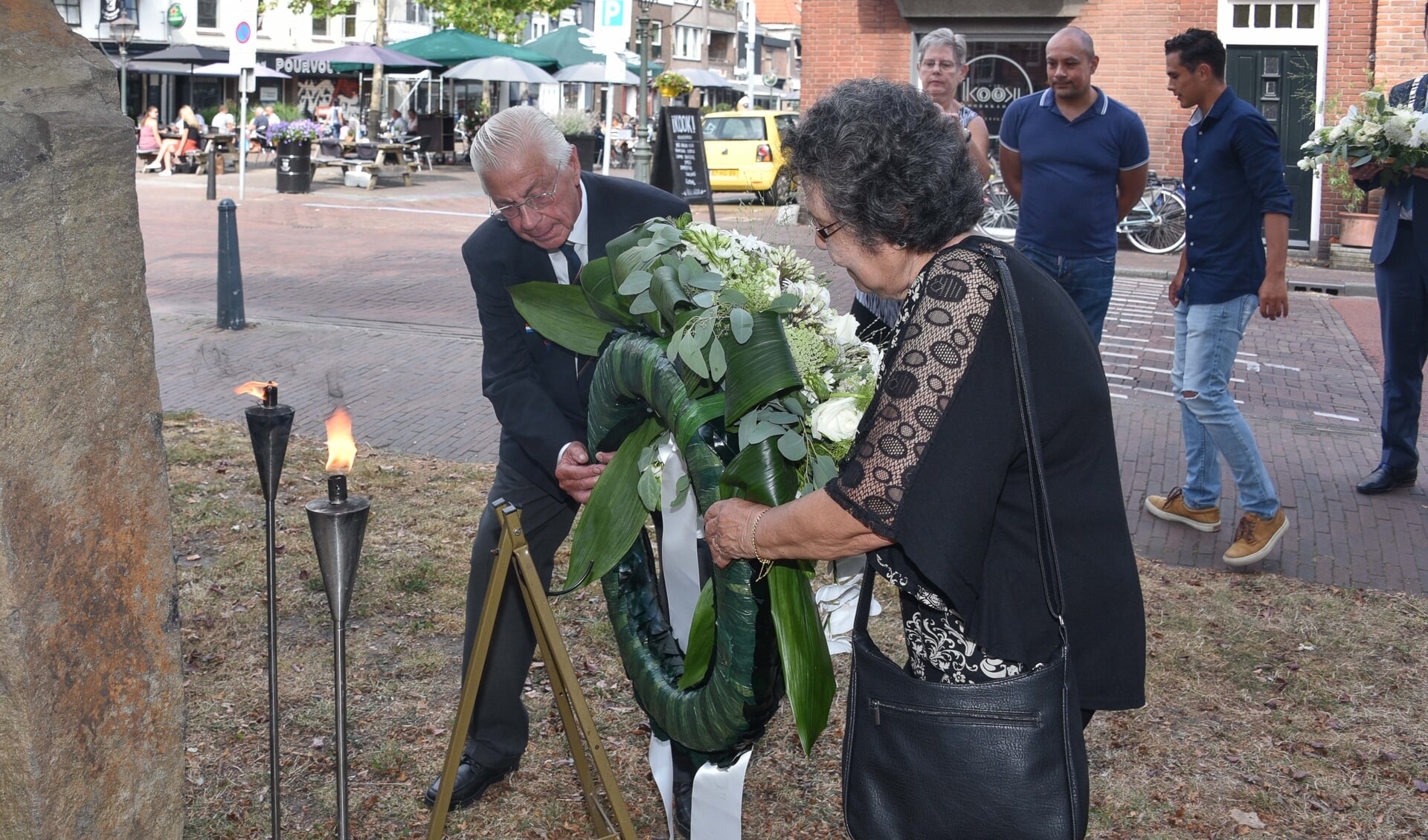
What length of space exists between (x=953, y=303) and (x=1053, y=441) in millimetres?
301

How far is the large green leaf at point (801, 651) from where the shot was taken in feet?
8.07

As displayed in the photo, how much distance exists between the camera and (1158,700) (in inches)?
174

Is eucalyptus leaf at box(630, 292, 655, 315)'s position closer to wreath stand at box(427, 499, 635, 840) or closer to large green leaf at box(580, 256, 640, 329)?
large green leaf at box(580, 256, 640, 329)

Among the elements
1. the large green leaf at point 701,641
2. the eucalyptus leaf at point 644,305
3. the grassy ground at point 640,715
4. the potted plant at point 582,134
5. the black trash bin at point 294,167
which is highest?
the potted plant at point 582,134

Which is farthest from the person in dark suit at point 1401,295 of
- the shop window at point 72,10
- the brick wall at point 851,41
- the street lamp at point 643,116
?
the shop window at point 72,10

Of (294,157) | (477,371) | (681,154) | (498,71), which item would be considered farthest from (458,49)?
(477,371)

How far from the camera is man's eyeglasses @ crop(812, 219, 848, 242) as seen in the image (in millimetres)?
2250

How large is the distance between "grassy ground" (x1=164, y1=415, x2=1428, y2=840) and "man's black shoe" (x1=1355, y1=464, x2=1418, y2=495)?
4.89 feet

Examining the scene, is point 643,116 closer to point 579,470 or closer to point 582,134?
point 582,134

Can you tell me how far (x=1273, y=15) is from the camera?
Result: 17094 mm

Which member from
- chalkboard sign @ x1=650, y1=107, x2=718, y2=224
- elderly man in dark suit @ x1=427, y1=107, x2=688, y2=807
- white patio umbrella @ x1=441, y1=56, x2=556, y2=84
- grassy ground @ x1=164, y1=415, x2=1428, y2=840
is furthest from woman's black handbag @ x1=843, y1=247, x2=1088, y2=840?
white patio umbrella @ x1=441, y1=56, x2=556, y2=84

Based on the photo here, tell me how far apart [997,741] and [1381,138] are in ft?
16.3

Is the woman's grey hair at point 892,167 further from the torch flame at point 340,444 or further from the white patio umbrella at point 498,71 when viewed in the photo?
the white patio umbrella at point 498,71

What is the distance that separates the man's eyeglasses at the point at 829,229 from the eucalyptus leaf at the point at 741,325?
9.8 inches
